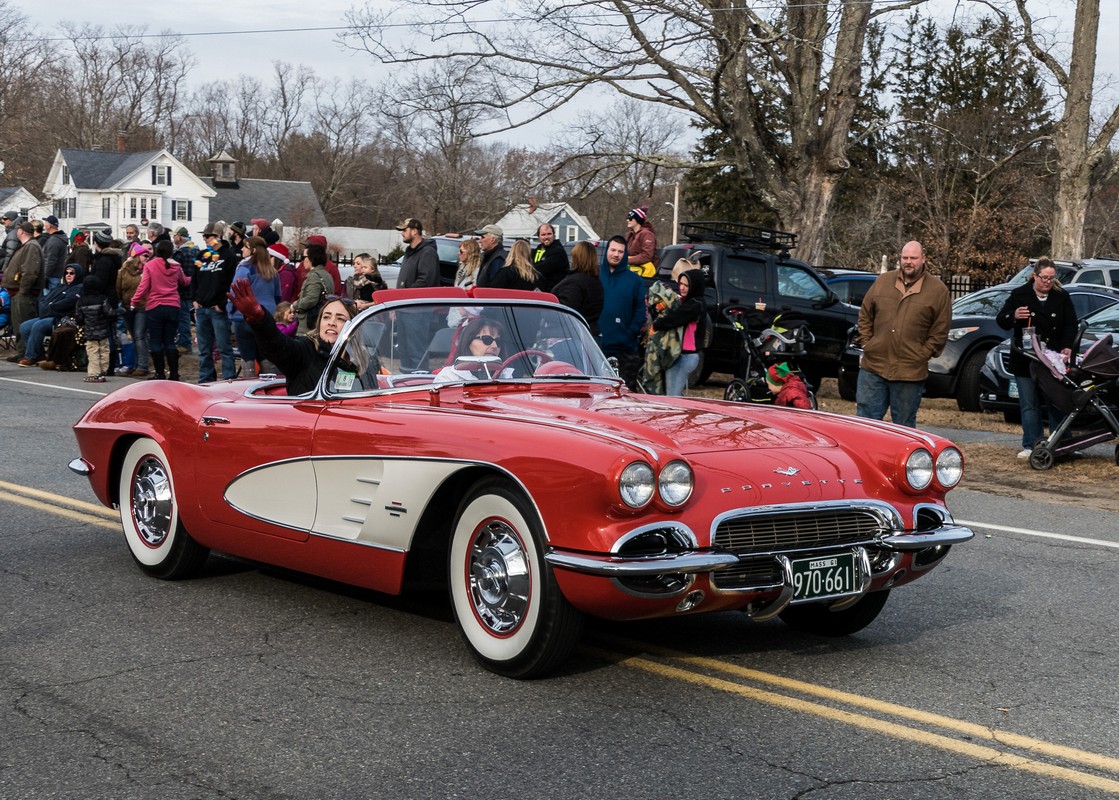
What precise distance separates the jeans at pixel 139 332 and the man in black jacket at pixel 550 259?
7.14 metres

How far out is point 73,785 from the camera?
391 cm

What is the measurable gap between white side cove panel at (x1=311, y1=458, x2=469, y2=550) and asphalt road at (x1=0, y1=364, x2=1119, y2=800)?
0.47 metres

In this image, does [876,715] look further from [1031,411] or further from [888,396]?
[1031,411]

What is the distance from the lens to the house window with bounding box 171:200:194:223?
85312 millimetres

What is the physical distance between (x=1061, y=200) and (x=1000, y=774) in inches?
1014

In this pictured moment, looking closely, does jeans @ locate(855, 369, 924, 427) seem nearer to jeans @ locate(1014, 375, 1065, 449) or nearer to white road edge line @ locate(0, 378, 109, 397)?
jeans @ locate(1014, 375, 1065, 449)

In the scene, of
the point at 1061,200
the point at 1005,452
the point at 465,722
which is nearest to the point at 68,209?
the point at 1061,200

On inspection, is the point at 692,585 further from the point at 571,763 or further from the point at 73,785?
the point at 73,785

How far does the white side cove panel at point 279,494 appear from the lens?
5723 mm

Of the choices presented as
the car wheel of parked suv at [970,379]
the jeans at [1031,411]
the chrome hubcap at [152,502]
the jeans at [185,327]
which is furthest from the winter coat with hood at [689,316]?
the jeans at [185,327]

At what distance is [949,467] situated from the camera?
217 inches

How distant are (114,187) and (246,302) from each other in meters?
79.6

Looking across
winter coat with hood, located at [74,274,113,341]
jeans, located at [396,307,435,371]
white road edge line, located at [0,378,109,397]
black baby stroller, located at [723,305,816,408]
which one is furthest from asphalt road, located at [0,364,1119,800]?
winter coat with hood, located at [74,274,113,341]

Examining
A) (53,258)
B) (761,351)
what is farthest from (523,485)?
(53,258)
